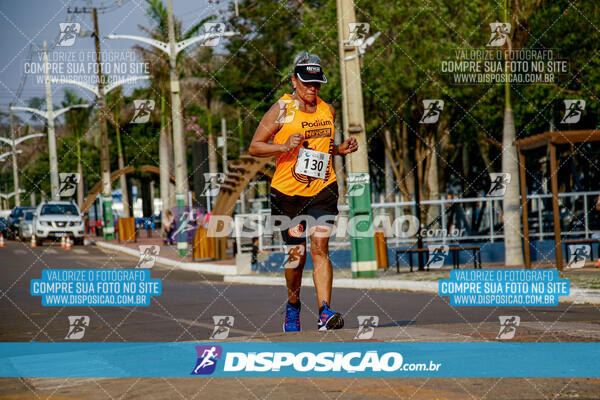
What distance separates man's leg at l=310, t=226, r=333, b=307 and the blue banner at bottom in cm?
153

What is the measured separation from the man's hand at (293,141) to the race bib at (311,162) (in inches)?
6.9

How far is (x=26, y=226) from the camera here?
4438 centimetres

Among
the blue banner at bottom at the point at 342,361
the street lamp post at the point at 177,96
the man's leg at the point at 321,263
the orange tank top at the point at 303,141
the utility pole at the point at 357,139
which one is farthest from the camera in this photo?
the street lamp post at the point at 177,96

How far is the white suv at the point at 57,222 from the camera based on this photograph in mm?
40594

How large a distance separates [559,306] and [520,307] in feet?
1.85

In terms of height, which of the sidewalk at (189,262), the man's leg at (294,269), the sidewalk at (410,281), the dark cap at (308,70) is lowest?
the sidewalk at (189,262)

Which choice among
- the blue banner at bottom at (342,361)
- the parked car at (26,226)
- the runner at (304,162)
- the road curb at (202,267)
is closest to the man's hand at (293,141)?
the runner at (304,162)

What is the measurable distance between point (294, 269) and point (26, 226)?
38763mm

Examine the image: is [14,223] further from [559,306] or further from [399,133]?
[559,306]

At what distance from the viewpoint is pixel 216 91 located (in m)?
57.1

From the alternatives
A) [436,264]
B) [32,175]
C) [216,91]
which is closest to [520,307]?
[436,264]

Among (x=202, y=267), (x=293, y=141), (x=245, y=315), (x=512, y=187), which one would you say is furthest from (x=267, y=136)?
(x=202, y=267)

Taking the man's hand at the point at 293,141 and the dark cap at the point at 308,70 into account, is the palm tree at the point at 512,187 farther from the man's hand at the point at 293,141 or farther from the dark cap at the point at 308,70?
the man's hand at the point at 293,141

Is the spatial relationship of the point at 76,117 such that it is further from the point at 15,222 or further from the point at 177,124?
the point at 177,124
